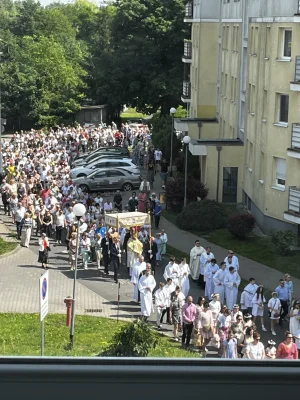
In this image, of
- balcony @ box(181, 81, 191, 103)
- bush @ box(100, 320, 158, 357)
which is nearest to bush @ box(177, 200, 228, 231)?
bush @ box(100, 320, 158, 357)

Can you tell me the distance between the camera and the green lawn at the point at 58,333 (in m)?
14.7

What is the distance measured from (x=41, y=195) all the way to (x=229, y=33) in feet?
46.7

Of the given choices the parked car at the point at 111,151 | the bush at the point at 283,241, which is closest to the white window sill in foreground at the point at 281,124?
the bush at the point at 283,241

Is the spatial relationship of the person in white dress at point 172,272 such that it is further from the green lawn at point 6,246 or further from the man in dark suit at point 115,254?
the green lawn at point 6,246

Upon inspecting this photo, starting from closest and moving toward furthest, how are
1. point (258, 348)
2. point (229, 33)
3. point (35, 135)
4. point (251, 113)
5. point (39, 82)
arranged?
point (258, 348) < point (251, 113) < point (229, 33) < point (35, 135) < point (39, 82)

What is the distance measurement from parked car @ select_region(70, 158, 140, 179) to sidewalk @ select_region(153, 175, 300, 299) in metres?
7.43

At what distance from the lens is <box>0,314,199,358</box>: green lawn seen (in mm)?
14747

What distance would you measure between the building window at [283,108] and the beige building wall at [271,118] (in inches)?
3.0

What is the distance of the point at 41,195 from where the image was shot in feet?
99.6

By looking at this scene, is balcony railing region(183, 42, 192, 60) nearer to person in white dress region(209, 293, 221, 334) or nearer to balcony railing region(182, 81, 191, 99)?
balcony railing region(182, 81, 191, 99)

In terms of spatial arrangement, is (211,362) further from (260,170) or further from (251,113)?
(251,113)

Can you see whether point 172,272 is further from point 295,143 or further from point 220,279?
point 295,143
